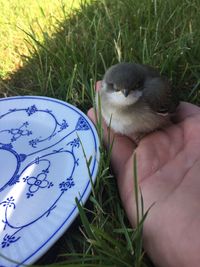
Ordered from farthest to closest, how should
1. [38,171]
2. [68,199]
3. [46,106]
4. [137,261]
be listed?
[46,106] → [38,171] → [68,199] → [137,261]

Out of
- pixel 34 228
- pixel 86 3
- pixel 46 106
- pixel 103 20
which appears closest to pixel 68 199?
pixel 34 228

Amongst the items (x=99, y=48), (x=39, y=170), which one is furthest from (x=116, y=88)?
(x=99, y=48)

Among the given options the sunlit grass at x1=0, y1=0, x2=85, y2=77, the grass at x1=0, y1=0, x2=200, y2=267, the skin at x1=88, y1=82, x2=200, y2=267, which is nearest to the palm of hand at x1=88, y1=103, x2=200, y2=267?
the skin at x1=88, y1=82, x2=200, y2=267

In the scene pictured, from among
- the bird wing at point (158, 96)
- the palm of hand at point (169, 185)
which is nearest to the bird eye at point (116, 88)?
the bird wing at point (158, 96)

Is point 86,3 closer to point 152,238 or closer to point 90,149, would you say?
point 90,149

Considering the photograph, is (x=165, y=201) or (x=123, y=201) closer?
(x=165, y=201)

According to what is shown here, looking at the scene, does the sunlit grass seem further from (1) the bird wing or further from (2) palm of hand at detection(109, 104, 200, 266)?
(2) palm of hand at detection(109, 104, 200, 266)

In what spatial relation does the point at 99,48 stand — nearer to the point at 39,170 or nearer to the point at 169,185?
the point at 39,170
